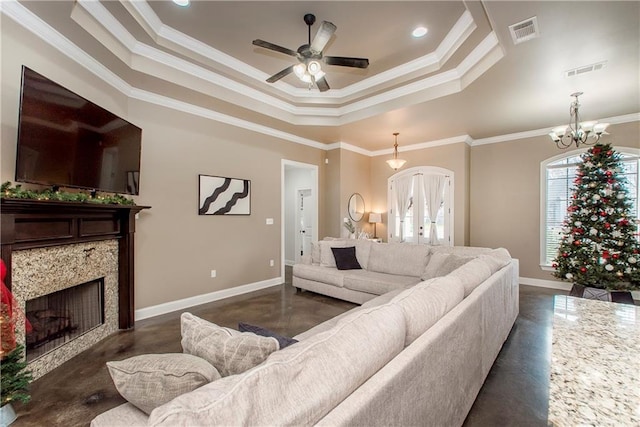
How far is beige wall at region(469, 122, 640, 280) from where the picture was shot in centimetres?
536

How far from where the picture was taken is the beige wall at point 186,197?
3.64m

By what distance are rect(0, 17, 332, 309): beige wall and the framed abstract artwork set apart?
0.09m

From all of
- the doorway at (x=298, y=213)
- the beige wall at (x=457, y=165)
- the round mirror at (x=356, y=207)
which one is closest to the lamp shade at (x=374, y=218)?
the round mirror at (x=356, y=207)

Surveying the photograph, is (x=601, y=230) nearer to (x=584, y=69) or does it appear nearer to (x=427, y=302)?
(x=584, y=69)

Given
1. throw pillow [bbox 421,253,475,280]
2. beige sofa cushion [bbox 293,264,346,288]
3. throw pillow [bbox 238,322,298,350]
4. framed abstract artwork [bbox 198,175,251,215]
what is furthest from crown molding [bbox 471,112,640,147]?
throw pillow [bbox 238,322,298,350]

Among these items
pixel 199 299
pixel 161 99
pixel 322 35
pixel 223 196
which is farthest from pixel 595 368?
pixel 161 99

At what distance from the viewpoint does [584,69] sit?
A: 3.19 metres

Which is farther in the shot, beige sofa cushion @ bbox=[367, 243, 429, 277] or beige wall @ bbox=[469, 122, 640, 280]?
beige wall @ bbox=[469, 122, 640, 280]

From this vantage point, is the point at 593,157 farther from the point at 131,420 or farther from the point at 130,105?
the point at 130,105

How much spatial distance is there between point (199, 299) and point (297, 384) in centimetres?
394

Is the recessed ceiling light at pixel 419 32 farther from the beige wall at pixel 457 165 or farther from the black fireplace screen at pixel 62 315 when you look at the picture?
the black fireplace screen at pixel 62 315

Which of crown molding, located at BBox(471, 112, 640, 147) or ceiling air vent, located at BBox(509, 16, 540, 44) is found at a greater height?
ceiling air vent, located at BBox(509, 16, 540, 44)

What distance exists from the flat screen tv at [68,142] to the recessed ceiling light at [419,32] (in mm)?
3347

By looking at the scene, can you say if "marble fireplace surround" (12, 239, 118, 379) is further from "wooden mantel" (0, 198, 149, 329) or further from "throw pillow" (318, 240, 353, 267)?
"throw pillow" (318, 240, 353, 267)
